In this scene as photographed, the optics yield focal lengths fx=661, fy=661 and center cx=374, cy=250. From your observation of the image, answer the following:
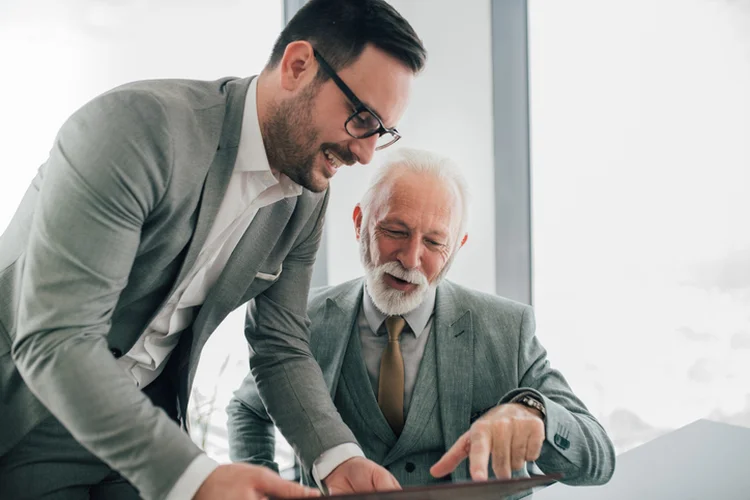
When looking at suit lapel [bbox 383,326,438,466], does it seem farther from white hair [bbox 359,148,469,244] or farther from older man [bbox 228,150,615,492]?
white hair [bbox 359,148,469,244]

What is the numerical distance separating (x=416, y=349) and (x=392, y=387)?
5.2 inches

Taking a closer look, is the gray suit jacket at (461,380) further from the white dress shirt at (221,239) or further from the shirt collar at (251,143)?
the shirt collar at (251,143)

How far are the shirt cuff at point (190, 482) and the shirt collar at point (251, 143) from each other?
1.78 feet

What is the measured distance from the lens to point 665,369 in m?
2.85

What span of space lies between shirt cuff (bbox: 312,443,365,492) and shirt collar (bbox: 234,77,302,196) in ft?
1.96

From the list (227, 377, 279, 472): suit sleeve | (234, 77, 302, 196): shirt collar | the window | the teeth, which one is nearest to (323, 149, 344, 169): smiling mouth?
the teeth

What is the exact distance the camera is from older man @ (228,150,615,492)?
1.69 meters

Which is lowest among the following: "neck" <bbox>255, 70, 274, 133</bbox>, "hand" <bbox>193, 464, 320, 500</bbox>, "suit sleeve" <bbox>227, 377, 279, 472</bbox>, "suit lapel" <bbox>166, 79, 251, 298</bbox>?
"suit sleeve" <bbox>227, 377, 279, 472</bbox>

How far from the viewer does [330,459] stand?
1.39m

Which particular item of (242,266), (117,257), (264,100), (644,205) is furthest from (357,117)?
(644,205)

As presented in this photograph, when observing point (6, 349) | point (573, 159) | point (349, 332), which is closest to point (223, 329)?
point (349, 332)

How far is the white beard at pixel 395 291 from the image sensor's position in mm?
1791

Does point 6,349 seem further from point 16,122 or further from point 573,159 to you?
point 573,159

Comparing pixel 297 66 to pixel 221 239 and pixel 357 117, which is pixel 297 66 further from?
pixel 221 239
